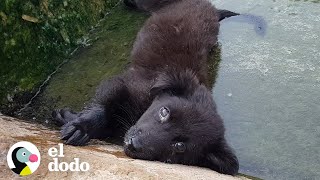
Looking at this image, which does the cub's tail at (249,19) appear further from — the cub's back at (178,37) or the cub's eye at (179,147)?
the cub's eye at (179,147)

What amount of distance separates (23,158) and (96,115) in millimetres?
1268

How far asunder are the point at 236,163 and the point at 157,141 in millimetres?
578

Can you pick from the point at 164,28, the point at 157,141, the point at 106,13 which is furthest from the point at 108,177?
the point at 106,13

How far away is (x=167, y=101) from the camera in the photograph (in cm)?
389

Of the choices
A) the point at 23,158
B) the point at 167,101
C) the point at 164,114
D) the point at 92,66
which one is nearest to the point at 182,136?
the point at 164,114

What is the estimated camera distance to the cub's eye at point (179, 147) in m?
3.68

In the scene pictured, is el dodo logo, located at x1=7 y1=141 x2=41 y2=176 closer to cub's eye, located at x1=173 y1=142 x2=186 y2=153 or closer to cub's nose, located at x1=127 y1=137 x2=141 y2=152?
cub's nose, located at x1=127 y1=137 x2=141 y2=152

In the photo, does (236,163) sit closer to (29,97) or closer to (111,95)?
(111,95)

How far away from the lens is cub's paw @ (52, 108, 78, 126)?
13.6 feet

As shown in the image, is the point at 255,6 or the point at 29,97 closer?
the point at 29,97

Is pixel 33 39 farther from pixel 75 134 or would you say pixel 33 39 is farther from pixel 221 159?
pixel 221 159

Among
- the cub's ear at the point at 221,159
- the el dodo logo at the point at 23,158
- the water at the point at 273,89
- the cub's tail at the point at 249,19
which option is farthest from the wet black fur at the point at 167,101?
the el dodo logo at the point at 23,158

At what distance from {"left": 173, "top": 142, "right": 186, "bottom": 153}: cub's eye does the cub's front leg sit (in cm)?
62

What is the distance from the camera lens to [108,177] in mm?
2932
